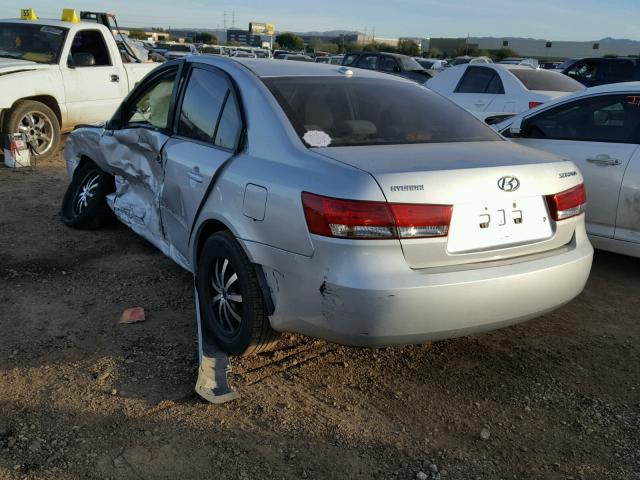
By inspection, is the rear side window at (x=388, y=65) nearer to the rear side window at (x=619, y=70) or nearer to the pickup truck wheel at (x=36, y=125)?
the rear side window at (x=619, y=70)

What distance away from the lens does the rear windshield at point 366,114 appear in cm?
324

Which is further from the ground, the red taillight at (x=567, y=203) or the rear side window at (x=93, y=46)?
the rear side window at (x=93, y=46)

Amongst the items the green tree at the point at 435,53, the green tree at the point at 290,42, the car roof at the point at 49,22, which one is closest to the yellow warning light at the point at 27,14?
the car roof at the point at 49,22

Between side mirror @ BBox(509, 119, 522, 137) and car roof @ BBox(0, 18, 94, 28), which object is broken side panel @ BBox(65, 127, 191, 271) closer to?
side mirror @ BBox(509, 119, 522, 137)

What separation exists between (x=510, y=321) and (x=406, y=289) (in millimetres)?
661

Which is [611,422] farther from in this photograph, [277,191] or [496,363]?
[277,191]

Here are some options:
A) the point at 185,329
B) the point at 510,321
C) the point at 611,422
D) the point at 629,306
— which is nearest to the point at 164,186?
the point at 185,329

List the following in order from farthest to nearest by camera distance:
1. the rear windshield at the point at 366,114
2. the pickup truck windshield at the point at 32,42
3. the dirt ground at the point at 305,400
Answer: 1. the pickup truck windshield at the point at 32,42
2. the rear windshield at the point at 366,114
3. the dirt ground at the point at 305,400

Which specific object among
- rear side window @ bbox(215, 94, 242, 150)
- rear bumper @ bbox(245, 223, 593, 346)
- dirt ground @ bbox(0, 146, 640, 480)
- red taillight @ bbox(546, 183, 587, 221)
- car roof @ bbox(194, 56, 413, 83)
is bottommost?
dirt ground @ bbox(0, 146, 640, 480)

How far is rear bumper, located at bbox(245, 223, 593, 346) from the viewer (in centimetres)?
265

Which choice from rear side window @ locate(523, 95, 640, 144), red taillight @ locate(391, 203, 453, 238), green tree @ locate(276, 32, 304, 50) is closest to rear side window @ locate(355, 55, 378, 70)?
rear side window @ locate(523, 95, 640, 144)

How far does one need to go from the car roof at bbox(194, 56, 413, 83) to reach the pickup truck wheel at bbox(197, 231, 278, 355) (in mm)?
1037

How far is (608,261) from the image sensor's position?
211 inches

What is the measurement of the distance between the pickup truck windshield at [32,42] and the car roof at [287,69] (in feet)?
18.3
